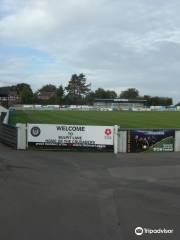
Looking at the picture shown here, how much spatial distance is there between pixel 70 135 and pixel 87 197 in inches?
453

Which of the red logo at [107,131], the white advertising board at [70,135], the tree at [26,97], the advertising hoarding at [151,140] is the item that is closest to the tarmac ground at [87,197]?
the advertising hoarding at [151,140]

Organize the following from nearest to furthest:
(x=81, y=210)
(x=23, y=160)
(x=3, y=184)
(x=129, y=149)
Answer: 1. (x=81, y=210)
2. (x=3, y=184)
3. (x=23, y=160)
4. (x=129, y=149)

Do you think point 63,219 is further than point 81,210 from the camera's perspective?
No

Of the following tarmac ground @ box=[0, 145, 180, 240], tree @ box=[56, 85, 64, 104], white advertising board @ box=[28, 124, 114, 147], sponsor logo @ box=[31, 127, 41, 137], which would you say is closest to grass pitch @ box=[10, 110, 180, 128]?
sponsor logo @ box=[31, 127, 41, 137]

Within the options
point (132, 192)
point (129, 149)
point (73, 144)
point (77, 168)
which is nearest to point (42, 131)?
point (73, 144)

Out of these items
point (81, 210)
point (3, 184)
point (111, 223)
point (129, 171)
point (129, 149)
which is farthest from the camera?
point (129, 149)

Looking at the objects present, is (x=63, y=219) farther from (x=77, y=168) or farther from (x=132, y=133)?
(x=132, y=133)

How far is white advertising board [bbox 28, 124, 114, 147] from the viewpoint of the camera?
23109 mm

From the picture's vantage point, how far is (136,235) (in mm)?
8367

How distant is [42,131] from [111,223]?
14.8 meters

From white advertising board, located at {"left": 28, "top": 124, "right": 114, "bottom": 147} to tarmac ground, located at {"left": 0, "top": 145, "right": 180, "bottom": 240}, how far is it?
2809mm

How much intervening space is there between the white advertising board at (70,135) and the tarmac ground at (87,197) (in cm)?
281

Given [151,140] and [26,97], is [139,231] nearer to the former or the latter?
[151,140]

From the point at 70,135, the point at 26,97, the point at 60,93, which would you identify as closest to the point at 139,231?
the point at 70,135
